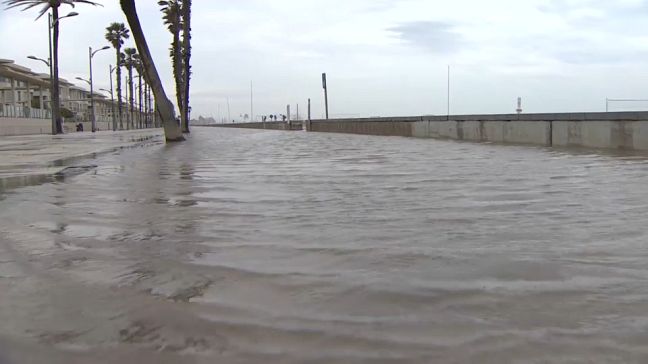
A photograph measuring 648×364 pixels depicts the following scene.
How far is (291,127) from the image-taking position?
173 ft

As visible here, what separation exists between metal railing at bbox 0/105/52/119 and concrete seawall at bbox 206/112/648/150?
35.0 metres

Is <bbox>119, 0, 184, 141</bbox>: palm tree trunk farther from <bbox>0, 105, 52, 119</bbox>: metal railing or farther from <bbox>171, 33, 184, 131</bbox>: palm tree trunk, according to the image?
<bbox>0, 105, 52, 119</bbox>: metal railing

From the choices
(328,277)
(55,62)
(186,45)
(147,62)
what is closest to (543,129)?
(147,62)

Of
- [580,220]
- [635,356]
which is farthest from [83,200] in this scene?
[635,356]

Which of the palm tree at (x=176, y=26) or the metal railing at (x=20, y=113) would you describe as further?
the metal railing at (x=20, y=113)

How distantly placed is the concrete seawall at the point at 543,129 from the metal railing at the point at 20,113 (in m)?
35.0

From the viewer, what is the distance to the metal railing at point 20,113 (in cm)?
4573

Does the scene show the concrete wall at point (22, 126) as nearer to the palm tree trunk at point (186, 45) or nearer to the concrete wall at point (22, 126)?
the concrete wall at point (22, 126)

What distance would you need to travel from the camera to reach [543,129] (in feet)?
52.0

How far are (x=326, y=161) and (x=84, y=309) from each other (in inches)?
342

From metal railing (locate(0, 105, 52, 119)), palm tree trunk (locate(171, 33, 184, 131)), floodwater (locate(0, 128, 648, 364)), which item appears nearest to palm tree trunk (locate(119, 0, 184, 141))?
floodwater (locate(0, 128, 648, 364))

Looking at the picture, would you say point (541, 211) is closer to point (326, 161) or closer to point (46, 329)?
point (46, 329)

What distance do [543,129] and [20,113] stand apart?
1890 inches

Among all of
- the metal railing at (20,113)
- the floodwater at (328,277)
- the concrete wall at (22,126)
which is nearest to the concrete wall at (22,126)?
the concrete wall at (22,126)
